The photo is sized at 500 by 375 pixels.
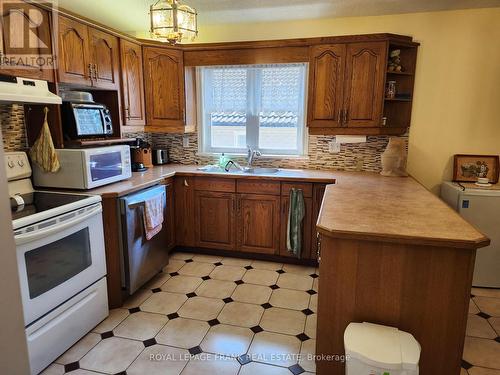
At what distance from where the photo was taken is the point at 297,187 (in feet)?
10.2

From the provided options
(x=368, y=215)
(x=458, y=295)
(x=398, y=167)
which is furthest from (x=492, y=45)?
(x=458, y=295)

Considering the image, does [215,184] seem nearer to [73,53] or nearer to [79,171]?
[79,171]

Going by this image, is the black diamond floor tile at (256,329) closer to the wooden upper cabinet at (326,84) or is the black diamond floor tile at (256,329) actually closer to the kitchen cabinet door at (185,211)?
the kitchen cabinet door at (185,211)

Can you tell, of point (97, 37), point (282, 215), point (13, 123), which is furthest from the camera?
point (282, 215)

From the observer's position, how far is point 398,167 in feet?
10.5

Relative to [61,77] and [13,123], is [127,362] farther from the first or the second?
[61,77]

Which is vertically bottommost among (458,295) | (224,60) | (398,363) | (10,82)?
(398,363)

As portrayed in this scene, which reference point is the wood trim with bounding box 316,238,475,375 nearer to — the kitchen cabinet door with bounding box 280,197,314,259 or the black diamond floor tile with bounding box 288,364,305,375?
the black diamond floor tile with bounding box 288,364,305,375

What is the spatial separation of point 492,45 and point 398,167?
51.5 inches

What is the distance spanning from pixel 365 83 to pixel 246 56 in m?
1.17

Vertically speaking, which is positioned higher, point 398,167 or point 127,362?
point 398,167

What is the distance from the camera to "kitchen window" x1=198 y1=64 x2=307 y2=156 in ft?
11.6

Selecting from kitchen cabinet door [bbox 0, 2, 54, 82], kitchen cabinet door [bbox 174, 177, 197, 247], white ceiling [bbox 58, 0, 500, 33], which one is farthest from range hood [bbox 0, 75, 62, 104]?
kitchen cabinet door [bbox 174, 177, 197, 247]

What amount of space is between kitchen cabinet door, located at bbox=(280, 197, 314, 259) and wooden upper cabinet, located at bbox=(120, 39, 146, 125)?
65.2 inches
